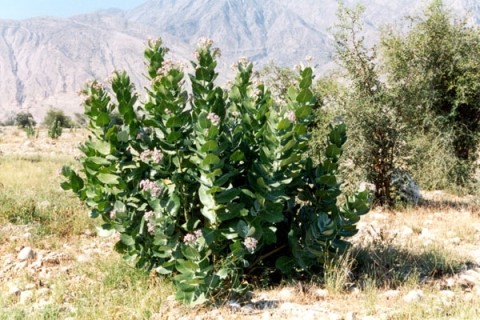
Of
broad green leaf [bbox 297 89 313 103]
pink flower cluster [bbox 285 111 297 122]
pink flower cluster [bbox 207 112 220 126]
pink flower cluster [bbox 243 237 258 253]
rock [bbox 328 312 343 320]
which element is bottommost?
rock [bbox 328 312 343 320]

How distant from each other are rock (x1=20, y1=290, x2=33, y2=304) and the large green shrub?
3.15ft

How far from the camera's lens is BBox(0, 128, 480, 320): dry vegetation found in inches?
169

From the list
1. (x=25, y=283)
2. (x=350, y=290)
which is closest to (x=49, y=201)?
(x=25, y=283)

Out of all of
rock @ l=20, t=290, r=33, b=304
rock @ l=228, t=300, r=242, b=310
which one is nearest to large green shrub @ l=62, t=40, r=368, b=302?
rock @ l=228, t=300, r=242, b=310

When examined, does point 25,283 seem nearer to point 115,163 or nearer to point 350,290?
point 115,163

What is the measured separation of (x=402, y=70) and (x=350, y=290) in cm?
879

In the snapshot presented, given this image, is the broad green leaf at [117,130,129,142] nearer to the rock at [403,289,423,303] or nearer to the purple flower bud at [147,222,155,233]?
the purple flower bud at [147,222,155,233]

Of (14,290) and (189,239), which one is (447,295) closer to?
(189,239)

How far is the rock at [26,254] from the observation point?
605 centimetres

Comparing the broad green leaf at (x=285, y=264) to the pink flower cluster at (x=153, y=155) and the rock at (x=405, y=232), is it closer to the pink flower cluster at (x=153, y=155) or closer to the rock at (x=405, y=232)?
the pink flower cluster at (x=153, y=155)

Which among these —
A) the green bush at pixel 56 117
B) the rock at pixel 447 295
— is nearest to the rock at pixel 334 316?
the rock at pixel 447 295

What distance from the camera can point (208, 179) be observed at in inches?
170

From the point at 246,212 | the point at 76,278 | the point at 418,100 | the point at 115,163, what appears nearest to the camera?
the point at 246,212

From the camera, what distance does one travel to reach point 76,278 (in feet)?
17.9
